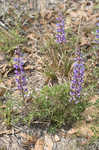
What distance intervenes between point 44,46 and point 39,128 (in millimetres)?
1842

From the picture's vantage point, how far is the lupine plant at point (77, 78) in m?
2.65

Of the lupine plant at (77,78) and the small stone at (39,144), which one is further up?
the lupine plant at (77,78)

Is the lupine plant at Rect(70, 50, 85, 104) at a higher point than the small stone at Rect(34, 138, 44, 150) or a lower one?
higher

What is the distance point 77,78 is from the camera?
2734mm

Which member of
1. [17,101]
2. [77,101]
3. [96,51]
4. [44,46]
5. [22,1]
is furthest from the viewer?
[22,1]

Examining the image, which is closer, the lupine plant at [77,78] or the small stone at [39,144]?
the lupine plant at [77,78]

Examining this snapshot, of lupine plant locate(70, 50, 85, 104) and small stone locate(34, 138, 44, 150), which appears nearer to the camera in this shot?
lupine plant locate(70, 50, 85, 104)

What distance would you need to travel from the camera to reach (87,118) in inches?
124

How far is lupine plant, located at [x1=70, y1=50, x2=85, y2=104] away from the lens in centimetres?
265

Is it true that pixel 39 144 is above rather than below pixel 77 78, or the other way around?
below

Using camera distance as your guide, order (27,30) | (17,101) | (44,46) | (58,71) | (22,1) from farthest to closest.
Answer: (22,1) < (27,30) < (44,46) < (58,71) < (17,101)

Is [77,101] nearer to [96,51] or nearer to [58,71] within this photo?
[58,71]

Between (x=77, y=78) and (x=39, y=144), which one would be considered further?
(x=39, y=144)

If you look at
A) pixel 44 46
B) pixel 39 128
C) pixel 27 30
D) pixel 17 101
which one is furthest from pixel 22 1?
pixel 39 128
